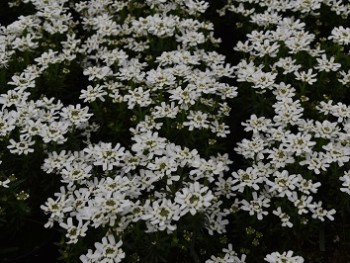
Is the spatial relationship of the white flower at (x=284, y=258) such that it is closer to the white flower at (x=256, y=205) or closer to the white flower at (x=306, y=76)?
the white flower at (x=256, y=205)

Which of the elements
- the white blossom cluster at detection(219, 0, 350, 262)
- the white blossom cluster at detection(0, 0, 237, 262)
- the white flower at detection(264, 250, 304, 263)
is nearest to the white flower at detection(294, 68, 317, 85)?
the white blossom cluster at detection(219, 0, 350, 262)

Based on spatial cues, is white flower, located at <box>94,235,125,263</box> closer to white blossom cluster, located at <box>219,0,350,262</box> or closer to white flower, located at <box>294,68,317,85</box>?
white blossom cluster, located at <box>219,0,350,262</box>

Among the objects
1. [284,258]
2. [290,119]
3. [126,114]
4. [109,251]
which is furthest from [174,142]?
[284,258]

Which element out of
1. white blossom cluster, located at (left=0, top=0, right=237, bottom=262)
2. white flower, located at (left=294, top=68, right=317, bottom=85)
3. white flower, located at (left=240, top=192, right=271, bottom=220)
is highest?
white flower, located at (left=294, top=68, right=317, bottom=85)

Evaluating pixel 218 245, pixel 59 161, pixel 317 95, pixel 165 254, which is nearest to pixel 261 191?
pixel 218 245

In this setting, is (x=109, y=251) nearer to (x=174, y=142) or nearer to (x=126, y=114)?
(x=174, y=142)

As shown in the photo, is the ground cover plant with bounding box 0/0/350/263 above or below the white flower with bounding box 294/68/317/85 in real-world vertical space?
below

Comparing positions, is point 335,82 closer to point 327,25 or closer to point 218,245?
point 327,25

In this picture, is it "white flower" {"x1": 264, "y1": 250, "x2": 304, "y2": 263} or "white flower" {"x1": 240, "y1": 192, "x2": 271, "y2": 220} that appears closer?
"white flower" {"x1": 264, "y1": 250, "x2": 304, "y2": 263}
